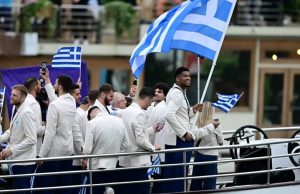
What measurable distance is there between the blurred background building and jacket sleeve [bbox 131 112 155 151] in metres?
15.4

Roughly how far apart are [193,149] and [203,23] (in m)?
1.90

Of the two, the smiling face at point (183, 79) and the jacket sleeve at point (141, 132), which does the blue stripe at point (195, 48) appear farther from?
the jacket sleeve at point (141, 132)

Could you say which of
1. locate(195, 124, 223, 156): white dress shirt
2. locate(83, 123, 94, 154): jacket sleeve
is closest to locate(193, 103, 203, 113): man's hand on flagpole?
locate(195, 124, 223, 156): white dress shirt

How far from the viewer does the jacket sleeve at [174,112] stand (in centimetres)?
1580

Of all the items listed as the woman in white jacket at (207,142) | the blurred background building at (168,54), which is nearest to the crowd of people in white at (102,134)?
the woman in white jacket at (207,142)

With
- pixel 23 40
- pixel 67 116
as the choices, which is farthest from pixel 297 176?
pixel 23 40

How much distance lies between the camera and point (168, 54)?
109 ft

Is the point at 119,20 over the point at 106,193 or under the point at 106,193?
over

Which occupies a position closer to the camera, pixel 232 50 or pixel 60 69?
pixel 60 69

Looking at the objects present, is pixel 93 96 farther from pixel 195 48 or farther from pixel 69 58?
pixel 195 48

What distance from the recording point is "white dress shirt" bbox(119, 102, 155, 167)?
15469 millimetres

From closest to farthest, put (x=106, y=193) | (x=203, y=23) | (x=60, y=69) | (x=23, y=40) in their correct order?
(x=106, y=193) < (x=203, y=23) < (x=60, y=69) < (x=23, y=40)

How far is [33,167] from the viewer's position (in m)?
15.3

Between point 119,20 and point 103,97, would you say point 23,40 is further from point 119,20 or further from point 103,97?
point 103,97
